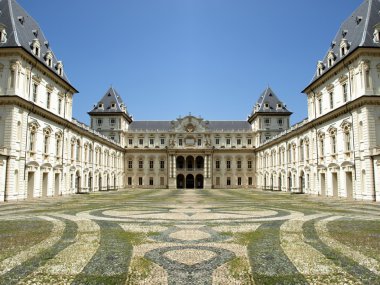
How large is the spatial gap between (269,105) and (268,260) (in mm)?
79052

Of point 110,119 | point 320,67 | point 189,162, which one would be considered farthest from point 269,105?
point 110,119

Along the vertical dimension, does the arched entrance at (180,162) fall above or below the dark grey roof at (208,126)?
below

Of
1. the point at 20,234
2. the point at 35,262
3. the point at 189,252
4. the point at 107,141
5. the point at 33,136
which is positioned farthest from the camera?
the point at 107,141

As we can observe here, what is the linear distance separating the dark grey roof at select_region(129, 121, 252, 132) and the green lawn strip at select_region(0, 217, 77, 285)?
78708 mm

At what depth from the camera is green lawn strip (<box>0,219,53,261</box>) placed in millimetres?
9562

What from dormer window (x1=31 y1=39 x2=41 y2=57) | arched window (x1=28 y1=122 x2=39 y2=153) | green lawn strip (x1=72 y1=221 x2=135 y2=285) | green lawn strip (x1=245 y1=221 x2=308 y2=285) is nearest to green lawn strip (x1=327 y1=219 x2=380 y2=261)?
green lawn strip (x1=245 y1=221 x2=308 y2=285)

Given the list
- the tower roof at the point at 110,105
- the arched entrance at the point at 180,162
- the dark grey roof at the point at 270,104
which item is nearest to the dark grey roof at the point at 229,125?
the dark grey roof at the point at 270,104

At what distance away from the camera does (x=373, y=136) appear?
Answer: 1201 inches

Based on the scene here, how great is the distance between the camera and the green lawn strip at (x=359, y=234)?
9.58 meters

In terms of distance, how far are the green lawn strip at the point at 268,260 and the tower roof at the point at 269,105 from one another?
73034 millimetres

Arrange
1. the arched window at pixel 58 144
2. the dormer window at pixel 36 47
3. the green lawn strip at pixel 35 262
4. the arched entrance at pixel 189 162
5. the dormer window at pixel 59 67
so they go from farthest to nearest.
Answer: the arched entrance at pixel 189 162 < the dormer window at pixel 59 67 < the arched window at pixel 58 144 < the dormer window at pixel 36 47 < the green lawn strip at pixel 35 262

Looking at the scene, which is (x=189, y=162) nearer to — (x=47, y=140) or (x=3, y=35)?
(x=47, y=140)

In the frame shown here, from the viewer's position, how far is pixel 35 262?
808 cm

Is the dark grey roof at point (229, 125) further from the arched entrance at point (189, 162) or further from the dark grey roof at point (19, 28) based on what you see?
the dark grey roof at point (19, 28)
